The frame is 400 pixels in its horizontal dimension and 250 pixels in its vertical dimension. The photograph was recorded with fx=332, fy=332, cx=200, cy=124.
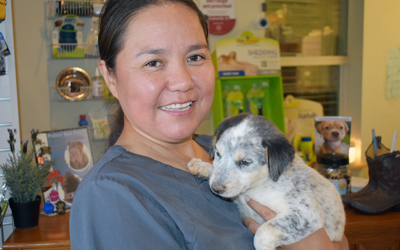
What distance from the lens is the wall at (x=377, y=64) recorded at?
4.64 metres

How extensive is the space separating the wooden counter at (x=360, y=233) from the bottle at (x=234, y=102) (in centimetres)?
180

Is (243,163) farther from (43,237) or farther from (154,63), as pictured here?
(43,237)

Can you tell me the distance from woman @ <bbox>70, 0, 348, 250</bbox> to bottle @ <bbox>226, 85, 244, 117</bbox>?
2.30 m

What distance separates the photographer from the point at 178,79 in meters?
1.18

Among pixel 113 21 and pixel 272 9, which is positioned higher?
pixel 272 9

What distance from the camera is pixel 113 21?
1209 millimetres

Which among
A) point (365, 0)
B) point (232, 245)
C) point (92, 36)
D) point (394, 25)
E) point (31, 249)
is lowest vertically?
point (31, 249)

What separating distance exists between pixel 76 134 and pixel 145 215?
1780mm

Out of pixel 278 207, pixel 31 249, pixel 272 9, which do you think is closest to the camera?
pixel 278 207

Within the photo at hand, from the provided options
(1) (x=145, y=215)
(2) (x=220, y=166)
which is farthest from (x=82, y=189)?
(2) (x=220, y=166)

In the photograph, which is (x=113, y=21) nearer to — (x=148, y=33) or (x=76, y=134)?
(x=148, y=33)

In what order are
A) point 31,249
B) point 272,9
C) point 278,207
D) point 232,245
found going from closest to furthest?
point 232,245
point 278,207
point 31,249
point 272,9

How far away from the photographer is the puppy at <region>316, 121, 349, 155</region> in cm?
255

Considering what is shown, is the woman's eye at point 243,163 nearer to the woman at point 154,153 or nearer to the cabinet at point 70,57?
the woman at point 154,153
